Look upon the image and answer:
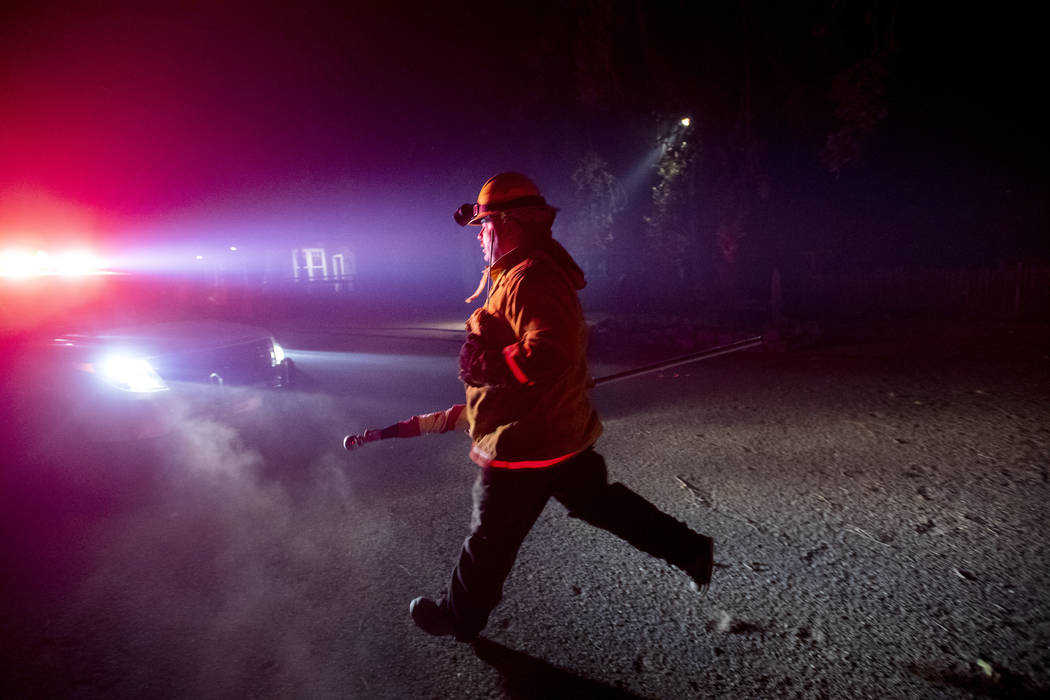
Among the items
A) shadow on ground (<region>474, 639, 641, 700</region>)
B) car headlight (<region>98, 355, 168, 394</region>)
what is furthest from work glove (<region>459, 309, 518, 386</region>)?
car headlight (<region>98, 355, 168, 394</region>)

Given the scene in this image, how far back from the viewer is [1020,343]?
1070 cm

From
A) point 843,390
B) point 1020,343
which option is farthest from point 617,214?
point 843,390

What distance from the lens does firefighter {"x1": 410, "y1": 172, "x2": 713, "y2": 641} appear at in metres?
2.25

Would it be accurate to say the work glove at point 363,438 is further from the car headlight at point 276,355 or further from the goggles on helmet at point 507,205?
the car headlight at point 276,355

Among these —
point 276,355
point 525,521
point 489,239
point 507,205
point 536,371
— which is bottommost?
point 525,521

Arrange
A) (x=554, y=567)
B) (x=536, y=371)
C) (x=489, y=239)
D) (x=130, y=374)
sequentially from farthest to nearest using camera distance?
(x=130, y=374), (x=554, y=567), (x=489, y=239), (x=536, y=371)

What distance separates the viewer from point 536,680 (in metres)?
2.48

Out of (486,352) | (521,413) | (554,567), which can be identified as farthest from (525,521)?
(554,567)

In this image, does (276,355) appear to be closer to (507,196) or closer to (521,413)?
(507,196)

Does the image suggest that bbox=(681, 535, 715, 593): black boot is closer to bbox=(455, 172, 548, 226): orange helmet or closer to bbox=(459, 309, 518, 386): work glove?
bbox=(459, 309, 518, 386): work glove

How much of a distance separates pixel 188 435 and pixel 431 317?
613 inches

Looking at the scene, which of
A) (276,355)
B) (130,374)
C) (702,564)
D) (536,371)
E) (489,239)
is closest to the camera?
(536,371)

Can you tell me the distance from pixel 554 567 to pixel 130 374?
162 inches

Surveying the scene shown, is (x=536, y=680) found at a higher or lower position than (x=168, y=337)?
lower
